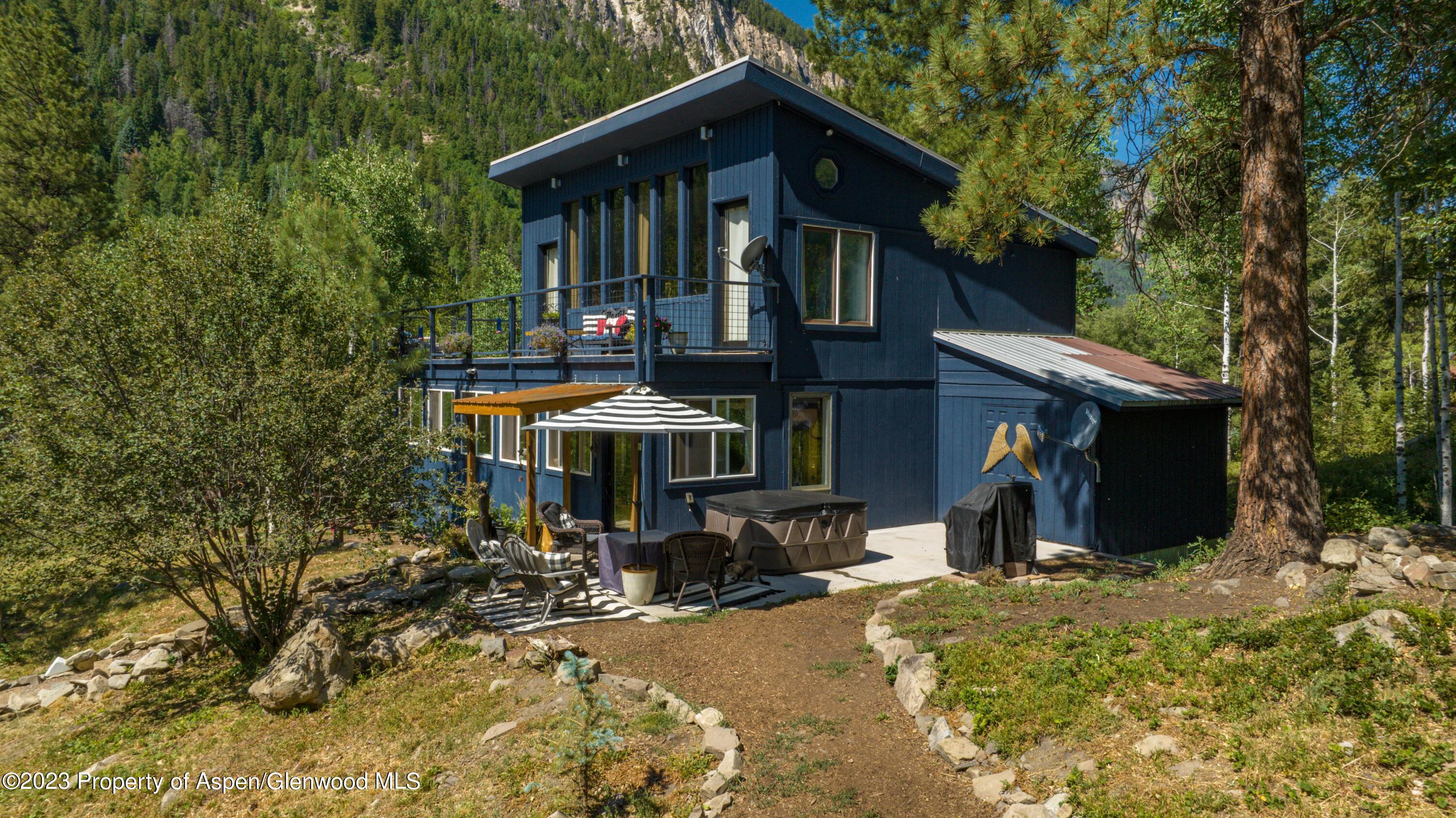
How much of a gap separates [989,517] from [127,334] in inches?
375

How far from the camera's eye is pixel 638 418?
950cm

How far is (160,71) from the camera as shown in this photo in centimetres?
10506

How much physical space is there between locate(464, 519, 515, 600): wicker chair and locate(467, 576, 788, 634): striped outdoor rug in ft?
0.62

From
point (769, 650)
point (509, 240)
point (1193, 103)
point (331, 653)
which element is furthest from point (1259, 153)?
point (509, 240)

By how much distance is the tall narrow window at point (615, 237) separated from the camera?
640 inches

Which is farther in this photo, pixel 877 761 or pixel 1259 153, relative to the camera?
pixel 1259 153

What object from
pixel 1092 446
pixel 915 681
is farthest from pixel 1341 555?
pixel 915 681

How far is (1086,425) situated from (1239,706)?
7.21m

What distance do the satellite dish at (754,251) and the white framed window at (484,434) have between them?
6089 millimetres

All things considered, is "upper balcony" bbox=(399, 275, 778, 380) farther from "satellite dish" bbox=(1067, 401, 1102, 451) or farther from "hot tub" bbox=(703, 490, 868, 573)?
"satellite dish" bbox=(1067, 401, 1102, 451)

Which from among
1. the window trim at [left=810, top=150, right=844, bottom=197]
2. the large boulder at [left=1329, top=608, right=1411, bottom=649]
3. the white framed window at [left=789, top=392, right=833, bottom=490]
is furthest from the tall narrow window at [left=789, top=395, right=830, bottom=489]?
the large boulder at [left=1329, top=608, right=1411, bottom=649]

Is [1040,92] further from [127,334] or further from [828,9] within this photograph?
[828,9]

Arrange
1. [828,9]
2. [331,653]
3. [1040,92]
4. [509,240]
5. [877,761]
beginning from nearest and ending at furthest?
[877,761] < [331,653] < [1040,92] < [828,9] < [509,240]

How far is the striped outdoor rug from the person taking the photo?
8.97 m
